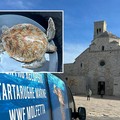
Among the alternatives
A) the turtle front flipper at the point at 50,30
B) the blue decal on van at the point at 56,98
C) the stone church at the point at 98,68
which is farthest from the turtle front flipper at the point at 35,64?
the stone church at the point at 98,68

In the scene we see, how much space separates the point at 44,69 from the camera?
2020 millimetres

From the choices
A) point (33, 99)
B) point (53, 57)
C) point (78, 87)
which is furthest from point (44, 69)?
point (78, 87)

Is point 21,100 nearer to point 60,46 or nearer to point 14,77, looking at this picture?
point 14,77

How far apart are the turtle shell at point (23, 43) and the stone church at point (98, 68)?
41.1 meters

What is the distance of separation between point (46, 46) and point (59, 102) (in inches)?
48.8

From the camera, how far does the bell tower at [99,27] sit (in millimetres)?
55688

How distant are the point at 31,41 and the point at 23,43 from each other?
0.18ft

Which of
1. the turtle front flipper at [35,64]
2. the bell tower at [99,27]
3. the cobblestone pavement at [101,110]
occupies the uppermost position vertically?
the bell tower at [99,27]

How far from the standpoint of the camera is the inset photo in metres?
1.90

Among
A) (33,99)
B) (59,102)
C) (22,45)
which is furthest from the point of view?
(59,102)

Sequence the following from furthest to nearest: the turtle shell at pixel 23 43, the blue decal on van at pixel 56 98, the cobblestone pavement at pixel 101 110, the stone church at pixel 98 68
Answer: the stone church at pixel 98 68 < the cobblestone pavement at pixel 101 110 < the blue decal on van at pixel 56 98 < the turtle shell at pixel 23 43

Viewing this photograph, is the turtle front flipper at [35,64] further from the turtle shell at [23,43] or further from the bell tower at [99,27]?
the bell tower at [99,27]

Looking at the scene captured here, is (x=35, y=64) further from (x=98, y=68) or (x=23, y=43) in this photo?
(x=98, y=68)

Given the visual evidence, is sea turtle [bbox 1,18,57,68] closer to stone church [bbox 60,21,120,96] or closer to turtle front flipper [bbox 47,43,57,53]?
turtle front flipper [bbox 47,43,57,53]
